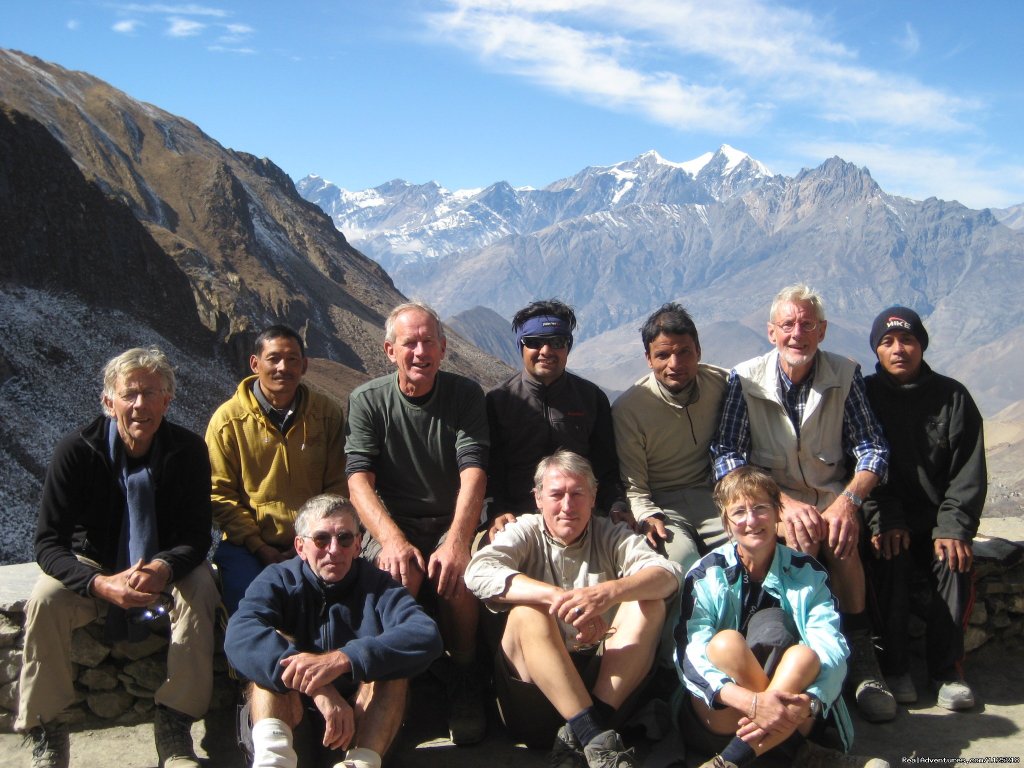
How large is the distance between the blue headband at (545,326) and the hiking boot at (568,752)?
2516mm

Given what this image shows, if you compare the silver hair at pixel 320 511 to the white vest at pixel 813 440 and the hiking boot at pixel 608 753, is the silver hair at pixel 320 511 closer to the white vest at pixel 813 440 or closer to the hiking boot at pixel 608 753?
the hiking boot at pixel 608 753

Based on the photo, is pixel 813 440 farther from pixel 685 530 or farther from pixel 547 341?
pixel 547 341

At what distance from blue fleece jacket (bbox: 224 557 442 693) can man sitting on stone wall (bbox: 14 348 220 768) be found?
666 mm

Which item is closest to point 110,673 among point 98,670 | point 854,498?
point 98,670

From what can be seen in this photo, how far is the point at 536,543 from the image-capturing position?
505 cm

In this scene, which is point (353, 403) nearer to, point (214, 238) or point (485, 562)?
point (485, 562)

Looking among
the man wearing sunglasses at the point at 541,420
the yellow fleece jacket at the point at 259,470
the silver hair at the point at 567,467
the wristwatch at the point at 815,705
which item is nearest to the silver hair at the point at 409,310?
the man wearing sunglasses at the point at 541,420

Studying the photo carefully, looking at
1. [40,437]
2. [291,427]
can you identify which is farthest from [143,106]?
[291,427]

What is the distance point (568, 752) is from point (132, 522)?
2.64 m

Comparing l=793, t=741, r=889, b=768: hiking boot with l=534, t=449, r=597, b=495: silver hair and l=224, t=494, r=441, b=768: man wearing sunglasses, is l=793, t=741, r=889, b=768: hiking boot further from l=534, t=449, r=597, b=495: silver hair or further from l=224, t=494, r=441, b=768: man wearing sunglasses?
l=224, t=494, r=441, b=768: man wearing sunglasses

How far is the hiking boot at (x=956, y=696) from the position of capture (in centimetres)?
540

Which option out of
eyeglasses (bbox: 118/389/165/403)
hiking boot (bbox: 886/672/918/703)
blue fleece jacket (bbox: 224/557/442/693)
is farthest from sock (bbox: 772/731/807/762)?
eyeglasses (bbox: 118/389/165/403)

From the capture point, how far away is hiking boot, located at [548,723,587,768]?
4.41m

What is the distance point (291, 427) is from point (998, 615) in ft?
16.7
